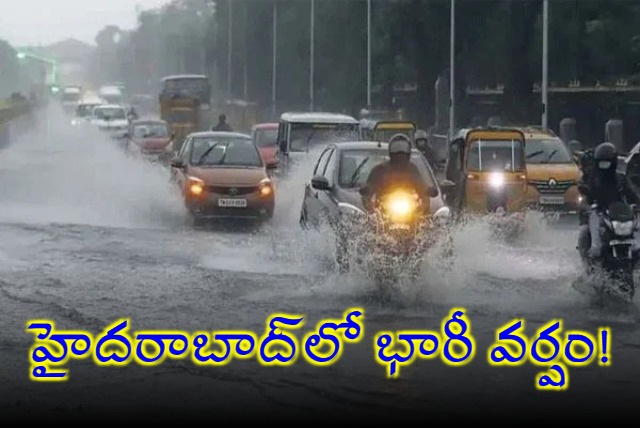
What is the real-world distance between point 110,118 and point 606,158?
56958 mm

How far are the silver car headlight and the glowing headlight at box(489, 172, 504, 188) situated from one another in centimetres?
831

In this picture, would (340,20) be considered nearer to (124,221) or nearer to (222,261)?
(124,221)

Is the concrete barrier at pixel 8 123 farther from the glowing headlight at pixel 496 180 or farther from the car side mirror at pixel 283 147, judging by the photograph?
the glowing headlight at pixel 496 180

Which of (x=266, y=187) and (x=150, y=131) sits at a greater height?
(x=150, y=131)

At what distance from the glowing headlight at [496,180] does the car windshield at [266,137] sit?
11.7 m

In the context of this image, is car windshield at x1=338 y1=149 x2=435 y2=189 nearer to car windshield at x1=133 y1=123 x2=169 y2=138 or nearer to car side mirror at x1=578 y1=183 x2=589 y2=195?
car side mirror at x1=578 y1=183 x2=589 y2=195

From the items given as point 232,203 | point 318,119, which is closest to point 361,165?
point 232,203

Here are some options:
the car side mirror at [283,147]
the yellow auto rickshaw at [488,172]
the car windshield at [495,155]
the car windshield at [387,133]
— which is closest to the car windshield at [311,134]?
the car side mirror at [283,147]

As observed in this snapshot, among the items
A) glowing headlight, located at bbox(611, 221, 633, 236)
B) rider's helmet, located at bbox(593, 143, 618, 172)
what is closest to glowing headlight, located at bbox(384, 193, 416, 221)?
rider's helmet, located at bbox(593, 143, 618, 172)

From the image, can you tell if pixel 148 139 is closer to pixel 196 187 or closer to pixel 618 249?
pixel 196 187

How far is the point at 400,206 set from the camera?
15680mm

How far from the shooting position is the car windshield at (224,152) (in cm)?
A: 2619

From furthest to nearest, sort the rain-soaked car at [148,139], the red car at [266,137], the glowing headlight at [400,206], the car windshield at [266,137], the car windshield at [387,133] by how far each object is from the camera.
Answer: the rain-soaked car at [148,139] → the car windshield at [266,137] → the red car at [266,137] → the car windshield at [387,133] → the glowing headlight at [400,206]

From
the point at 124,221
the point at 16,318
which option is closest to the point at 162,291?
the point at 16,318
